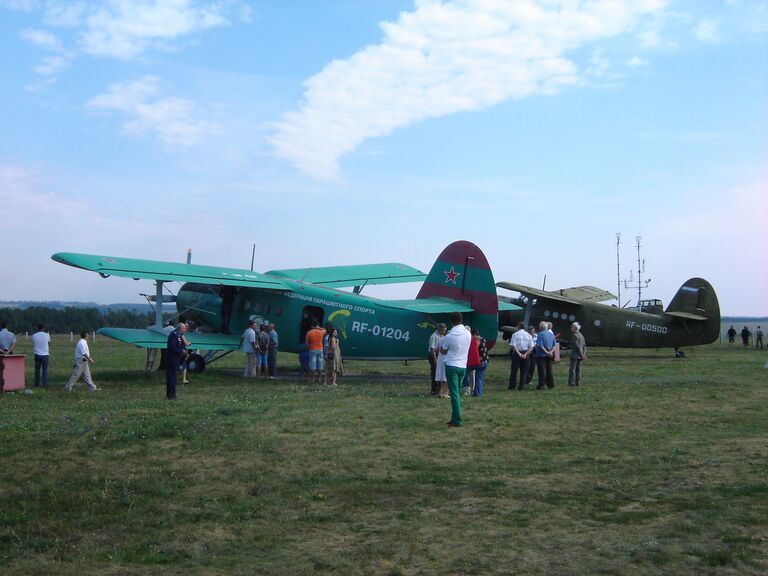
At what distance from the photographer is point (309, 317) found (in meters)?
19.7

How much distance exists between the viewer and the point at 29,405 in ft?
42.3

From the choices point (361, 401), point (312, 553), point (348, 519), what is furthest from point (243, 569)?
point (361, 401)

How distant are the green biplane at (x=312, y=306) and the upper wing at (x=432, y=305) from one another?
0.08ft

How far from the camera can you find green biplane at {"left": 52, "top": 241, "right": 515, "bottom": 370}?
17.5 metres

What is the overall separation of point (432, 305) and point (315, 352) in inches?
118

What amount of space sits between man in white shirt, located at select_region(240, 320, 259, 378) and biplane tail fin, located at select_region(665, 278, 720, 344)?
16.7 meters

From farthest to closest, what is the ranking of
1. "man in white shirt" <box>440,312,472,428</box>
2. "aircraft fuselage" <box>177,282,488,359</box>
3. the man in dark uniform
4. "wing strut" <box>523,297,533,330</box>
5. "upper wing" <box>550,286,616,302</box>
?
"upper wing" <box>550,286,616,302</box> < "wing strut" <box>523,297,533,330</box> < "aircraft fuselage" <box>177,282,488,359</box> < the man in dark uniform < "man in white shirt" <box>440,312,472,428</box>

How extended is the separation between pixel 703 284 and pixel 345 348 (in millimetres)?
16638

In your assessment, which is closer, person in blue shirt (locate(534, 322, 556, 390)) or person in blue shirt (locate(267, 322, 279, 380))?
person in blue shirt (locate(534, 322, 556, 390))

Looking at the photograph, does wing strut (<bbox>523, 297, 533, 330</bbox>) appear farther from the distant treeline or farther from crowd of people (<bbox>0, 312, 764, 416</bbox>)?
the distant treeline

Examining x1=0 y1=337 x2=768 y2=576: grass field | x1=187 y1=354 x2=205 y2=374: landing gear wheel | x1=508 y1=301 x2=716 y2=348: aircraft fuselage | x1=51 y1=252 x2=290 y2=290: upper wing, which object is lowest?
x1=0 y1=337 x2=768 y2=576: grass field

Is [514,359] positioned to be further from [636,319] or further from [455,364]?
[636,319]

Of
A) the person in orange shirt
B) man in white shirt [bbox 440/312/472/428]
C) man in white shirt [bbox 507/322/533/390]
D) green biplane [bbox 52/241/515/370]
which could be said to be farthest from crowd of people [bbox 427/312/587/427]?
the person in orange shirt

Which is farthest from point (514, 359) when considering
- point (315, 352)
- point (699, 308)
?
point (699, 308)
